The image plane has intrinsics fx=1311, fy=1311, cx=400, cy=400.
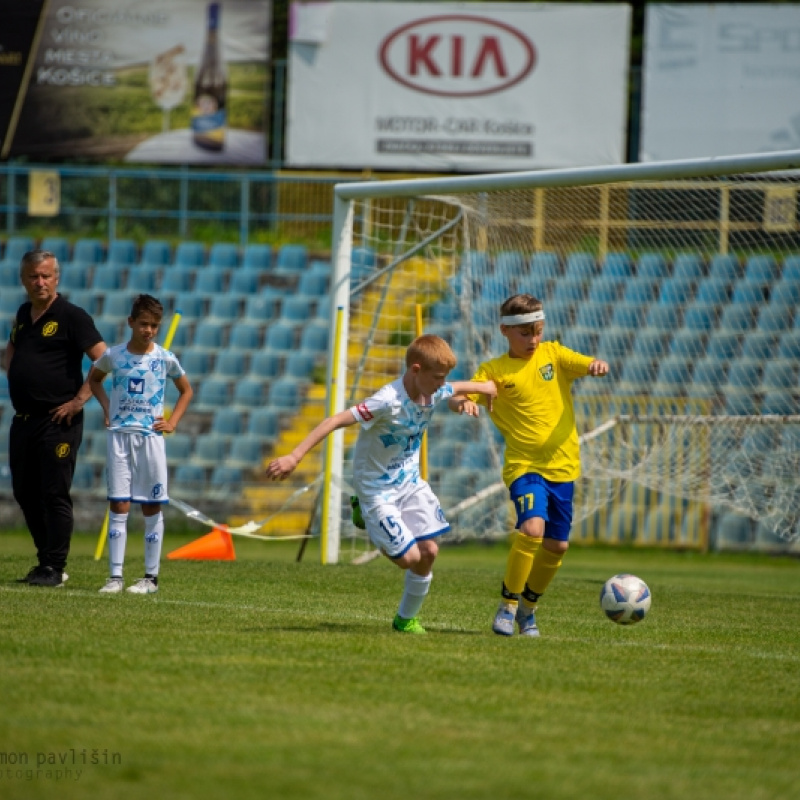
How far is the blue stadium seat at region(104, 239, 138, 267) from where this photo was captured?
827 inches

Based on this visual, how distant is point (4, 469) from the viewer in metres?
17.4

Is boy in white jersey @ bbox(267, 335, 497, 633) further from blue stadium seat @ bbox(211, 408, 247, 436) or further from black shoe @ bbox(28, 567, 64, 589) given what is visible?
blue stadium seat @ bbox(211, 408, 247, 436)

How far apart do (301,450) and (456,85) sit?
15.9 metres

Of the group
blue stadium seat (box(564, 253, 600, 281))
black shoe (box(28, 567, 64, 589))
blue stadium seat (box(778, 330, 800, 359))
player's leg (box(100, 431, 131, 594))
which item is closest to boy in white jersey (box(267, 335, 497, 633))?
player's leg (box(100, 431, 131, 594))

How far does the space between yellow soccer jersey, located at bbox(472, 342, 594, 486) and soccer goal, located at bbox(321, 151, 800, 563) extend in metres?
3.36

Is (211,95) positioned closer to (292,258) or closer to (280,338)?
(292,258)

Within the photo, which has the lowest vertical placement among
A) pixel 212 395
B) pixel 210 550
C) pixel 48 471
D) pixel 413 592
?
pixel 210 550

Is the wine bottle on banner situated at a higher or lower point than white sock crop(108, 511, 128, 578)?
higher

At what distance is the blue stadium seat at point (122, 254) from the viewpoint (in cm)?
2100

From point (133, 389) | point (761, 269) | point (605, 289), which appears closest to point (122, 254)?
point (605, 289)

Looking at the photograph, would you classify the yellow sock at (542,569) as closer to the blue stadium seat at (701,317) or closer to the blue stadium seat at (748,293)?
the blue stadium seat at (748,293)

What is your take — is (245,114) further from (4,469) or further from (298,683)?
(298,683)

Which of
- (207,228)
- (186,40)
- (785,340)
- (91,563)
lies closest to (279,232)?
(207,228)

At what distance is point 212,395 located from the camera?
1873 cm
